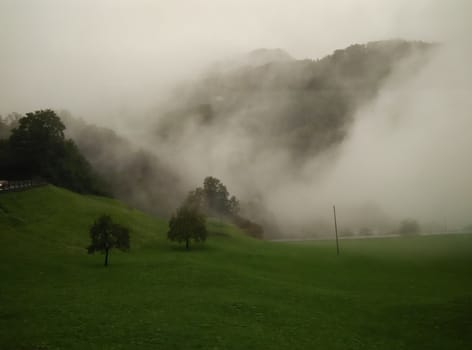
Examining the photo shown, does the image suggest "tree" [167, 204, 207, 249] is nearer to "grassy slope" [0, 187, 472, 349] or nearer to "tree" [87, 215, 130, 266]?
"grassy slope" [0, 187, 472, 349]

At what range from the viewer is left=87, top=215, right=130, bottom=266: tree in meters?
46.7

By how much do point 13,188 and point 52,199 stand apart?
23.6 ft

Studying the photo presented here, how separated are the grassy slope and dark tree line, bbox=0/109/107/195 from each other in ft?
122

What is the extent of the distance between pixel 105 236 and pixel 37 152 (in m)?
63.8

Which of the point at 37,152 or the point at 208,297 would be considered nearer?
the point at 208,297

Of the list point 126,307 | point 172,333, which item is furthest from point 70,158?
point 172,333

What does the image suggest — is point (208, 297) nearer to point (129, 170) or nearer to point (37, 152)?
point (37, 152)

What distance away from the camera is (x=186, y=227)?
6341cm

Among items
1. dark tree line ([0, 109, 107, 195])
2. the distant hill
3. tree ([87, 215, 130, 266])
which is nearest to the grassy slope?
tree ([87, 215, 130, 266])

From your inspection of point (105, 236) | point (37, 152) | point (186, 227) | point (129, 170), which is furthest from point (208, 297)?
point (129, 170)

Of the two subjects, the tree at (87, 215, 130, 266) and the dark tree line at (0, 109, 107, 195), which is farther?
the dark tree line at (0, 109, 107, 195)

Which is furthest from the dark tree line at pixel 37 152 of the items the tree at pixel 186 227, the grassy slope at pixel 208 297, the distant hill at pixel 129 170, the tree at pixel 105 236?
the tree at pixel 105 236

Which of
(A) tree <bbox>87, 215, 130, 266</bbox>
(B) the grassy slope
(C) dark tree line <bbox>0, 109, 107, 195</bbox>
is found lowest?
(B) the grassy slope

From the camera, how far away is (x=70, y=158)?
104 m
